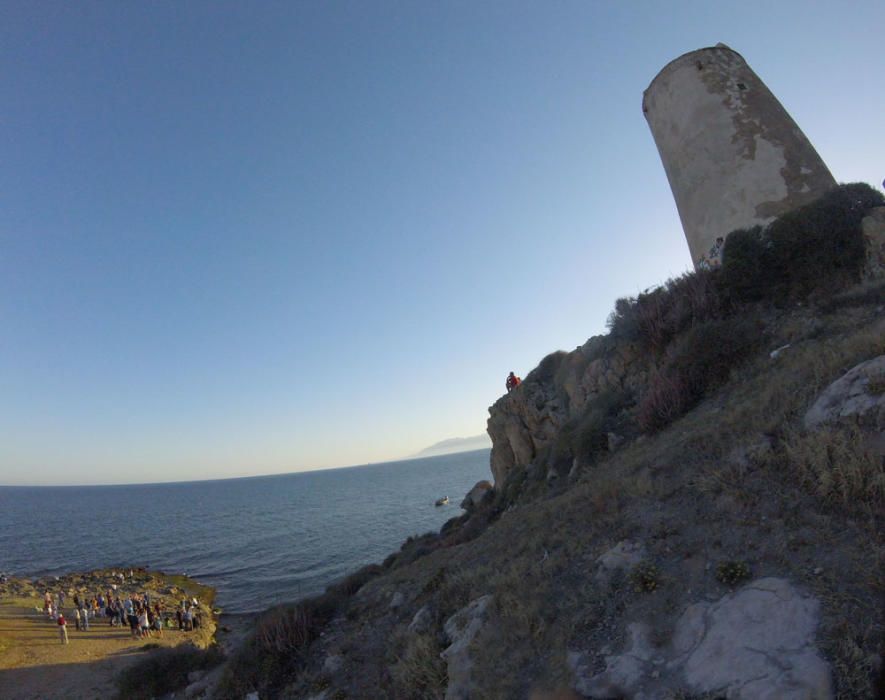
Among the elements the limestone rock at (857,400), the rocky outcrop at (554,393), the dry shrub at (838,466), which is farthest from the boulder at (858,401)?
the rocky outcrop at (554,393)

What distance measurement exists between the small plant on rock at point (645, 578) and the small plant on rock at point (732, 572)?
578 mm

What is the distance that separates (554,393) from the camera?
1805cm

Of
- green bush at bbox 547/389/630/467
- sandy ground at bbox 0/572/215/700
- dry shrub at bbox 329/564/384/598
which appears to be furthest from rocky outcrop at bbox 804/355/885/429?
sandy ground at bbox 0/572/215/700

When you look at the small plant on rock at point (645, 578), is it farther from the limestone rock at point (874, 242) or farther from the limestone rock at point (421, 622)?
the limestone rock at point (874, 242)

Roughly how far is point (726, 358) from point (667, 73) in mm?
12362

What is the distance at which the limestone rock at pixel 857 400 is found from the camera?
4.80 meters

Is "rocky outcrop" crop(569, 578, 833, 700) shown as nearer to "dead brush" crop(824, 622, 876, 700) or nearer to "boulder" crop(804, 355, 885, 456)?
"dead brush" crop(824, 622, 876, 700)

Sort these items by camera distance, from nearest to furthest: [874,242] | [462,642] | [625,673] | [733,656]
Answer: [733,656] < [625,673] < [462,642] < [874,242]

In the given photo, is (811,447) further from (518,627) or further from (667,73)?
(667,73)

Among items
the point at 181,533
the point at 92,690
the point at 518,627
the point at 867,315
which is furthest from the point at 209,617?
the point at 181,533

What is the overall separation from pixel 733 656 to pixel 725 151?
15.3 meters

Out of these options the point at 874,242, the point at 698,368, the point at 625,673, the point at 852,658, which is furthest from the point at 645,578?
the point at 874,242

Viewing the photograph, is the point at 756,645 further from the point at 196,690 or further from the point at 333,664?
the point at 196,690

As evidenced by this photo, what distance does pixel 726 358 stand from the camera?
9469 millimetres
